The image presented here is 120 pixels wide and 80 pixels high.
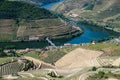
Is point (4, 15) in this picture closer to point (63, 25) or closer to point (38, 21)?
point (38, 21)

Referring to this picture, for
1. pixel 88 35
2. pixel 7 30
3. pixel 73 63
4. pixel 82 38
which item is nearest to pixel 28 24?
pixel 7 30

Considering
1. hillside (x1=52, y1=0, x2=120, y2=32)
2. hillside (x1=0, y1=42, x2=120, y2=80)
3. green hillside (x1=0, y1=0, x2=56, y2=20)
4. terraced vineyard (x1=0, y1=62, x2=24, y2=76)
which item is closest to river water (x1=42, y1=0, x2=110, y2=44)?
hillside (x1=52, y1=0, x2=120, y2=32)

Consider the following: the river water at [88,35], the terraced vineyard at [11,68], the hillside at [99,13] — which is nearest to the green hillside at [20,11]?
the river water at [88,35]

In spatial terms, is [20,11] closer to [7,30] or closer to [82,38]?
[7,30]

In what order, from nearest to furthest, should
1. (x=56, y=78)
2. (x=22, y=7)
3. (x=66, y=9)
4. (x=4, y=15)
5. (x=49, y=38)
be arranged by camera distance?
1. (x=56, y=78)
2. (x=49, y=38)
3. (x=4, y=15)
4. (x=22, y=7)
5. (x=66, y=9)

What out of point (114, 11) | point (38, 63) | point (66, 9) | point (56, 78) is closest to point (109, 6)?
point (114, 11)

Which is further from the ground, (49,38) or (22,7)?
(22,7)

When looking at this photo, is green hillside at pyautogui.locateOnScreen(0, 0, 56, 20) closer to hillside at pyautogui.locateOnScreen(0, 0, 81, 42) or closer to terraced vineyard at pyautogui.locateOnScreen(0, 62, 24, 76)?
hillside at pyautogui.locateOnScreen(0, 0, 81, 42)
